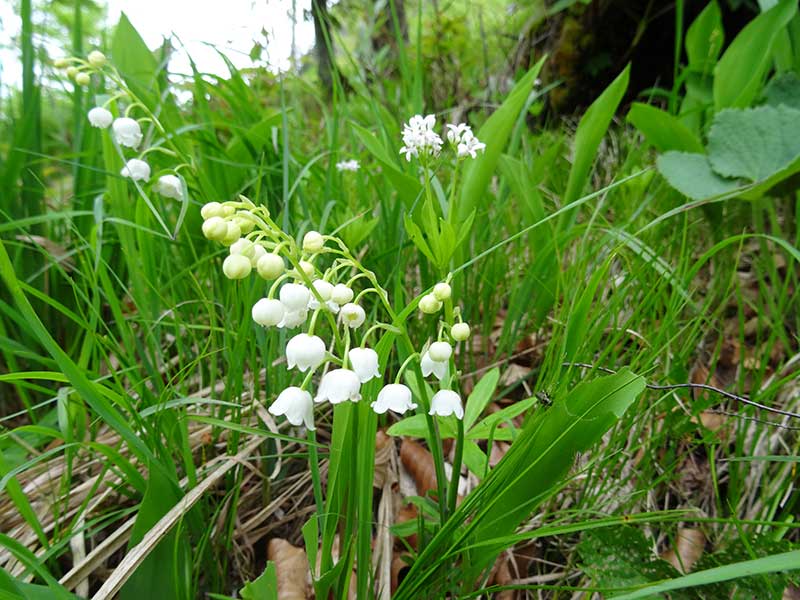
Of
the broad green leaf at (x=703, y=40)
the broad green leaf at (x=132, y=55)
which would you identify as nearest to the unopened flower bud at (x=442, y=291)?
the broad green leaf at (x=132, y=55)

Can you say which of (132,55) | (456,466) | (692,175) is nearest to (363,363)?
(456,466)

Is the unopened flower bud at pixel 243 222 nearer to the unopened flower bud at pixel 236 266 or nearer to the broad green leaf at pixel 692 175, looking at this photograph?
the unopened flower bud at pixel 236 266

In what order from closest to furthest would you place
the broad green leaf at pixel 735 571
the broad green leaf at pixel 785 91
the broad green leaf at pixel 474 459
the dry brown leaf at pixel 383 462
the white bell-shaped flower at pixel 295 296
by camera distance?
the broad green leaf at pixel 735 571, the white bell-shaped flower at pixel 295 296, the broad green leaf at pixel 474 459, the dry brown leaf at pixel 383 462, the broad green leaf at pixel 785 91

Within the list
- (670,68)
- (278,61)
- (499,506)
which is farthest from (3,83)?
(670,68)

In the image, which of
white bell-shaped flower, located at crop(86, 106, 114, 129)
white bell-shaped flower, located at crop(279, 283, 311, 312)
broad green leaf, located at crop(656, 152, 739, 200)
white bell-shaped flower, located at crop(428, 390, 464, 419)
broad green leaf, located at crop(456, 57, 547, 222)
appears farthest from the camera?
broad green leaf, located at crop(656, 152, 739, 200)

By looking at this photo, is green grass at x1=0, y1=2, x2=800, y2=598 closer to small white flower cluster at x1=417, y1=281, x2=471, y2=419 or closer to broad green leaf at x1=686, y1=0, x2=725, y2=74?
small white flower cluster at x1=417, y1=281, x2=471, y2=419

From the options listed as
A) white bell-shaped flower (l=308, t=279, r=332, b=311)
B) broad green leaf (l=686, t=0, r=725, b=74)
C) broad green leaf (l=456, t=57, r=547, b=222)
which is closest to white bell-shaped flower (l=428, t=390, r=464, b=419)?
white bell-shaped flower (l=308, t=279, r=332, b=311)
